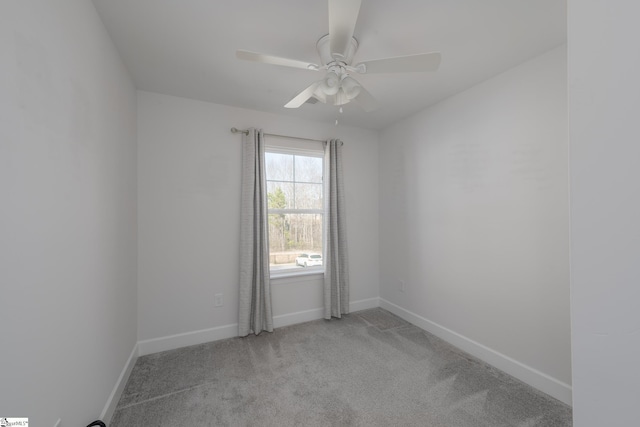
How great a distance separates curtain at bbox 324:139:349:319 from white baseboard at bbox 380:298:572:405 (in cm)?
88

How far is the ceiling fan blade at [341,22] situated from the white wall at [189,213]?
1.76 m

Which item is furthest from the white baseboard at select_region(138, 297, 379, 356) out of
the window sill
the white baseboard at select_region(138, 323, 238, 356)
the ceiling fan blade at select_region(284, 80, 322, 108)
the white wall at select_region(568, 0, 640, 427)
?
the white wall at select_region(568, 0, 640, 427)

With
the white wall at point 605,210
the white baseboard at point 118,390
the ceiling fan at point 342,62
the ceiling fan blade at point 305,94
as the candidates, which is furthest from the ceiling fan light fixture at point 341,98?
the white baseboard at point 118,390

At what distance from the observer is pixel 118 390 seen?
5.91 feet

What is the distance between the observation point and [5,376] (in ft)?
2.71

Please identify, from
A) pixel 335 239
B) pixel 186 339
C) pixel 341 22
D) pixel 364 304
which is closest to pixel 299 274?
pixel 335 239

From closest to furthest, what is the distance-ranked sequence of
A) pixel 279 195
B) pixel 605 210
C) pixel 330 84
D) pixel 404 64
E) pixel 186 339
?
pixel 605 210 → pixel 404 64 → pixel 330 84 → pixel 186 339 → pixel 279 195

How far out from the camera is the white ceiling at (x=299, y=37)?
58.9 inches

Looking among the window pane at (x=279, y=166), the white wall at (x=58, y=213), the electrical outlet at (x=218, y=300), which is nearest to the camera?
the white wall at (x=58, y=213)

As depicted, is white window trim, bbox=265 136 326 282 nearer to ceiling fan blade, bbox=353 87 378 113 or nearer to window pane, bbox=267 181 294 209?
window pane, bbox=267 181 294 209

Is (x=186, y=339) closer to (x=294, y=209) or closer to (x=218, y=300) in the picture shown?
(x=218, y=300)

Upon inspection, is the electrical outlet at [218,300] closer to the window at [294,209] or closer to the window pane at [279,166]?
the window at [294,209]

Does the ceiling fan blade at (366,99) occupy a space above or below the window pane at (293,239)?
above

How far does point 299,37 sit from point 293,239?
2162mm
